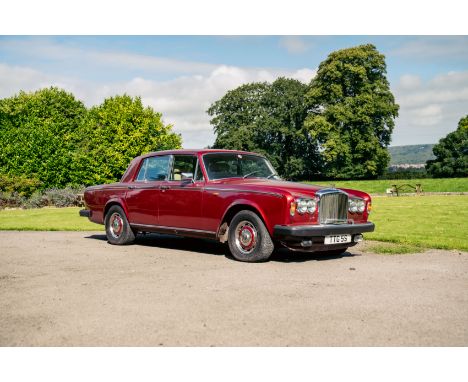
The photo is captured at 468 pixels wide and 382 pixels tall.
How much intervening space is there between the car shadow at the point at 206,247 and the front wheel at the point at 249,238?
345 mm

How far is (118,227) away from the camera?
1118 centimetres

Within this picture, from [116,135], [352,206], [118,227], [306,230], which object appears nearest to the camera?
[306,230]

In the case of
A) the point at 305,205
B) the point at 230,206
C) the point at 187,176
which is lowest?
the point at 230,206

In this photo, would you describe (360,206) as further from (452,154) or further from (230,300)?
(452,154)

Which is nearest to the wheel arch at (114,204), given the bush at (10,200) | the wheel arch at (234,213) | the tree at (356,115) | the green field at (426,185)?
the wheel arch at (234,213)

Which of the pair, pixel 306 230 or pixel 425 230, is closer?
pixel 306 230

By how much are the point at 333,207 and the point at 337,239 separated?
517 millimetres

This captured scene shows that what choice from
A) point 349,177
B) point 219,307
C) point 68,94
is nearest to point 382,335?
point 219,307

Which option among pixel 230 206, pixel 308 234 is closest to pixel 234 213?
pixel 230 206

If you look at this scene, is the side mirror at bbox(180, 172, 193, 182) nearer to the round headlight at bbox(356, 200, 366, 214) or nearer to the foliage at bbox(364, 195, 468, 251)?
the round headlight at bbox(356, 200, 366, 214)

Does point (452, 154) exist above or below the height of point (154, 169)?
above

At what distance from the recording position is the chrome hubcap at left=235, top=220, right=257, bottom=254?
8.49 metres

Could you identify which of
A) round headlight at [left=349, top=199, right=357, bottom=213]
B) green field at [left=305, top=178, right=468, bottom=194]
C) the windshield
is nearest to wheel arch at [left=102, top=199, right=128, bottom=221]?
the windshield

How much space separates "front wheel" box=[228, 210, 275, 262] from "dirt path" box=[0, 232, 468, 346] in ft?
0.78
